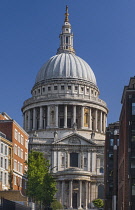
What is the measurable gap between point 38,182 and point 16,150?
7897 mm

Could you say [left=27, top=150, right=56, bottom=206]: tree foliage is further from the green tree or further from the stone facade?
the stone facade

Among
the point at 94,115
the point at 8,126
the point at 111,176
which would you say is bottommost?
the point at 111,176

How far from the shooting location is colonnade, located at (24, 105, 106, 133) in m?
187

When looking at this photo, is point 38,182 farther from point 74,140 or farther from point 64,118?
point 64,118

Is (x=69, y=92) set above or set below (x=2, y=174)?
above

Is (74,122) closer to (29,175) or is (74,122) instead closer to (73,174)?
(73,174)

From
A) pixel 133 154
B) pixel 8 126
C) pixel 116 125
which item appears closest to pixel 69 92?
pixel 116 125

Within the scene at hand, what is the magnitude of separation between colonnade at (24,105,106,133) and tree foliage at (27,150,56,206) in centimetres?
7629

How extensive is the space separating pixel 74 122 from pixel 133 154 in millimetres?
118381

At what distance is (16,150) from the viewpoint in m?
97.3

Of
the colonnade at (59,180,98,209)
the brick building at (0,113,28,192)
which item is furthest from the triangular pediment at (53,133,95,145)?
the brick building at (0,113,28,192)

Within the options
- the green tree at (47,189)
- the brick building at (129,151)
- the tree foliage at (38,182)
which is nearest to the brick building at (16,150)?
the tree foliage at (38,182)

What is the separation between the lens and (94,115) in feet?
630

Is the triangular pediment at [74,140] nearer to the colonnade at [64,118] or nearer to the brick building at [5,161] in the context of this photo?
the colonnade at [64,118]
